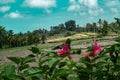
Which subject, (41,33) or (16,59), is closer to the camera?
(16,59)

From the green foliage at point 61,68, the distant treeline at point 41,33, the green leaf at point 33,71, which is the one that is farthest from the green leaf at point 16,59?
the distant treeline at point 41,33

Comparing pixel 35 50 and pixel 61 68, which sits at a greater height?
pixel 35 50

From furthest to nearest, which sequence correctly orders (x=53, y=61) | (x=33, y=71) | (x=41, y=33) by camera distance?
(x=41, y=33) → (x=53, y=61) → (x=33, y=71)

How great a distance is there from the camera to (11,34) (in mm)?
99125

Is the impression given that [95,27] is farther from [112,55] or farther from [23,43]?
[112,55]

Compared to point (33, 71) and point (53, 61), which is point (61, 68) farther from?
point (33, 71)

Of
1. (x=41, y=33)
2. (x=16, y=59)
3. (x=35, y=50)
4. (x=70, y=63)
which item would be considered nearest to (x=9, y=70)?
(x=16, y=59)

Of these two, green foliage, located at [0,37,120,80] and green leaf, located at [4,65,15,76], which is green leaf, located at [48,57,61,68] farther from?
green leaf, located at [4,65,15,76]

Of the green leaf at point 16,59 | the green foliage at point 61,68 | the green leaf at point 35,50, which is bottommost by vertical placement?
the green foliage at point 61,68

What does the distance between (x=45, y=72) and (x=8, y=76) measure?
8.2 inches

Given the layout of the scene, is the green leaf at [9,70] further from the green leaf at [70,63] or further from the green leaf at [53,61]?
the green leaf at [70,63]

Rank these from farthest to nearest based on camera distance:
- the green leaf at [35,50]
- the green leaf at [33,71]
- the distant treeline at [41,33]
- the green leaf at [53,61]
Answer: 1. the distant treeline at [41,33]
2. the green leaf at [35,50]
3. the green leaf at [53,61]
4. the green leaf at [33,71]

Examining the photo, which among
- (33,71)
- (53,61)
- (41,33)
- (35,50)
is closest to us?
(33,71)

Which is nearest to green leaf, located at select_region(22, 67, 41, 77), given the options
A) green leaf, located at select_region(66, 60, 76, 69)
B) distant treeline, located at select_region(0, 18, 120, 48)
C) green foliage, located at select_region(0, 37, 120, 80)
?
green foliage, located at select_region(0, 37, 120, 80)
